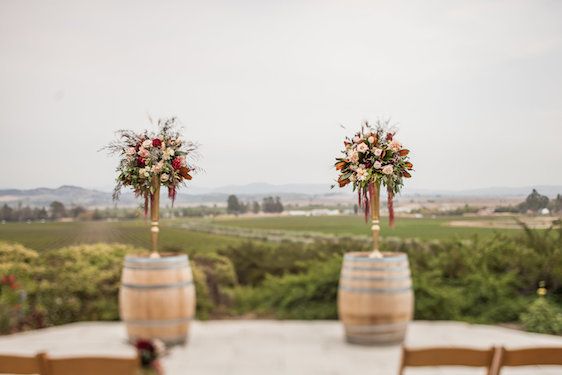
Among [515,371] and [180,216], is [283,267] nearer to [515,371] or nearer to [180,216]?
[180,216]

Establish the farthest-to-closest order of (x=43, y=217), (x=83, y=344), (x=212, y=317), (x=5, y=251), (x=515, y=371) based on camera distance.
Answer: (x=43, y=217), (x=5, y=251), (x=212, y=317), (x=83, y=344), (x=515, y=371)

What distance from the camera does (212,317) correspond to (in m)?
10.0

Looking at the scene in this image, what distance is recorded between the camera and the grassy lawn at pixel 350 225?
12367 millimetres

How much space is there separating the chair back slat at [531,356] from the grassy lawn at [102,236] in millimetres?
7439

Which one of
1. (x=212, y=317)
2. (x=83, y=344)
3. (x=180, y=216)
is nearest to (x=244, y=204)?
(x=180, y=216)

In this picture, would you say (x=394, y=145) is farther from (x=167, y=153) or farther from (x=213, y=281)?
(x=213, y=281)

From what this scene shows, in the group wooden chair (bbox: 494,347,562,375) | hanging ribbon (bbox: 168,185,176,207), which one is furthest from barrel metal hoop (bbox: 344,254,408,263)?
wooden chair (bbox: 494,347,562,375)

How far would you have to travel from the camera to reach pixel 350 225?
13.0 m

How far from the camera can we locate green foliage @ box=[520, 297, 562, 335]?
9.14 metres

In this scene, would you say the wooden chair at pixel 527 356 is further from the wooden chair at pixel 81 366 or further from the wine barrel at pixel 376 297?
the wine barrel at pixel 376 297

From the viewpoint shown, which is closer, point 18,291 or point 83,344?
point 83,344

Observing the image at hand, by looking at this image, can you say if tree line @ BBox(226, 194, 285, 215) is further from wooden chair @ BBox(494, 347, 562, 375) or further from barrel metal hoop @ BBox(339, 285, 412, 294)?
wooden chair @ BBox(494, 347, 562, 375)

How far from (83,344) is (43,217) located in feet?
16.4

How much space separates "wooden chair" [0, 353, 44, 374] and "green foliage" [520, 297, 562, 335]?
6.93 meters
